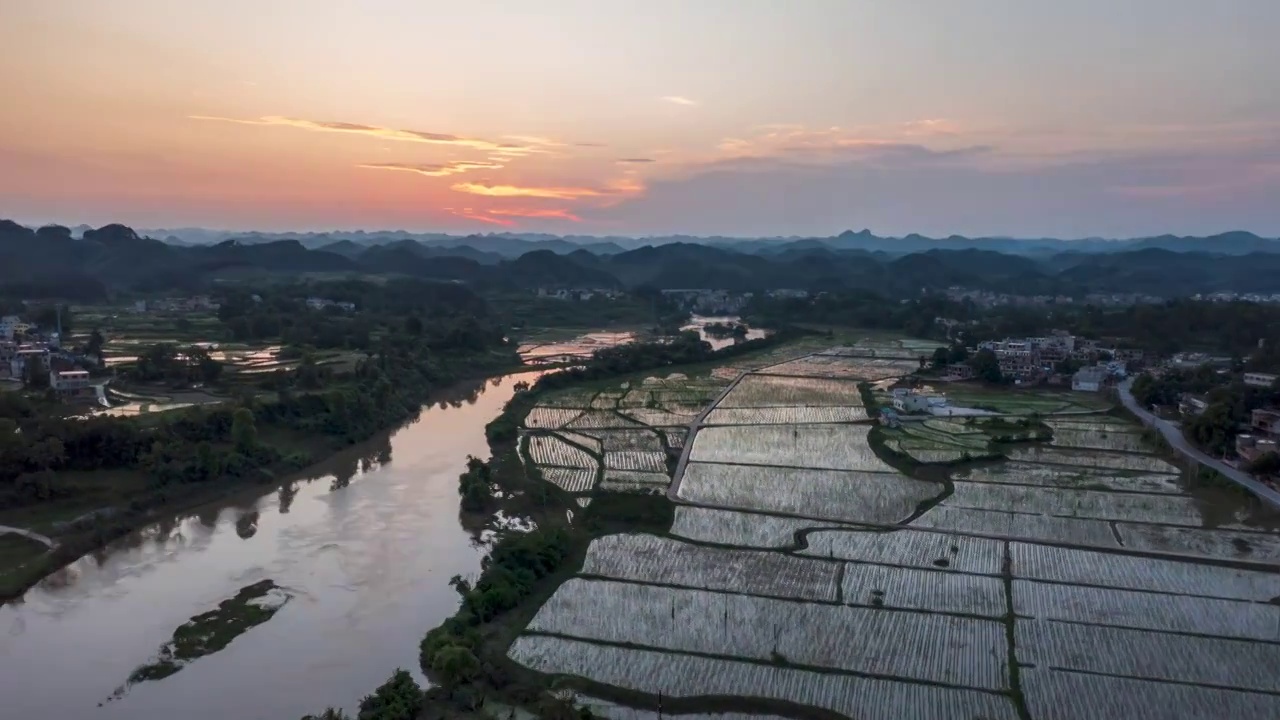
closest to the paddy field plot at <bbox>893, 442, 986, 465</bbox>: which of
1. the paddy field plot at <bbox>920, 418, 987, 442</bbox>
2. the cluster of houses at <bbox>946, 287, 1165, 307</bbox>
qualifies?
the paddy field plot at <bbox>920, 418, 987, 442</bbox>

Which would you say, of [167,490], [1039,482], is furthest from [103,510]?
[1039,482]

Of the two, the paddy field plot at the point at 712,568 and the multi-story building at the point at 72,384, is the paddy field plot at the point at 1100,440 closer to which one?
the paddy field plot at the point at 712,568

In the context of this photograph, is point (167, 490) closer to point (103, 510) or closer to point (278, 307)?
point (103, 510)

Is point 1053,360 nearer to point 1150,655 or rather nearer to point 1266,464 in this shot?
point 1266,464

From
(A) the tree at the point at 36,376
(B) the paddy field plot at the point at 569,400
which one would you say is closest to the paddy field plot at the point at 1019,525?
(B) the paddy field plot at the point at 569,400

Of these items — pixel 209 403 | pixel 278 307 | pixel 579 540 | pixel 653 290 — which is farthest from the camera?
pixel 653 290

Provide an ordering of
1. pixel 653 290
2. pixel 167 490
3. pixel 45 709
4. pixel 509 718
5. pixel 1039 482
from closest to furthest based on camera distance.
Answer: pixel 509 718, pixel 45 709, pixel 167 490, pixel 1039 482, pixel 653 290
